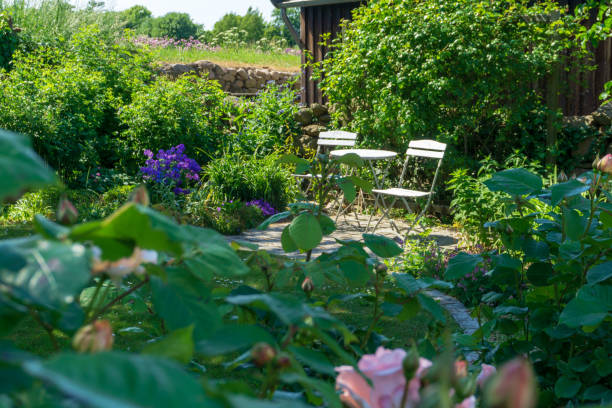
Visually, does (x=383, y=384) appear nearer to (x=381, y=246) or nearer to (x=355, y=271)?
(x=355, y=271)

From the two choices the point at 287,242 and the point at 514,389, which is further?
the point at 287,242

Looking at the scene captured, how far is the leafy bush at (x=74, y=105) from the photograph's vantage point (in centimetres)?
717

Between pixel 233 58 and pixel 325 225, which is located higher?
pixel 233 58

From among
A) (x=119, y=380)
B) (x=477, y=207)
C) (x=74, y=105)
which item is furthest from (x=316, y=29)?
(x=119, y=380)

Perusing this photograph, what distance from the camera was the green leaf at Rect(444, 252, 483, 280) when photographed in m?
1.50

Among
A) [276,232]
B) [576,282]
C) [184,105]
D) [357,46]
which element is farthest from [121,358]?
[184,105]

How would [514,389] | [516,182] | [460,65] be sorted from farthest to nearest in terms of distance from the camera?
[460,65] → [516,182] → [514,389]

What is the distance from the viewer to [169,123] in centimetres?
786

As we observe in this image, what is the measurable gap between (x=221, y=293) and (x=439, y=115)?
636cm

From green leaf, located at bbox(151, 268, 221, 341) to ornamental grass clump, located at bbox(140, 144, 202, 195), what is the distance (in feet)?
20.0

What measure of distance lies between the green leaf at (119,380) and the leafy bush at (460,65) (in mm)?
6502

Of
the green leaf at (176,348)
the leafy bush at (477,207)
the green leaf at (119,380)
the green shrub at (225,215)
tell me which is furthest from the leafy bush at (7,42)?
the green leaf at (119,380)

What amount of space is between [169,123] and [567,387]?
693 centimetres

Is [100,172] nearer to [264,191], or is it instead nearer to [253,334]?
[264,191]
